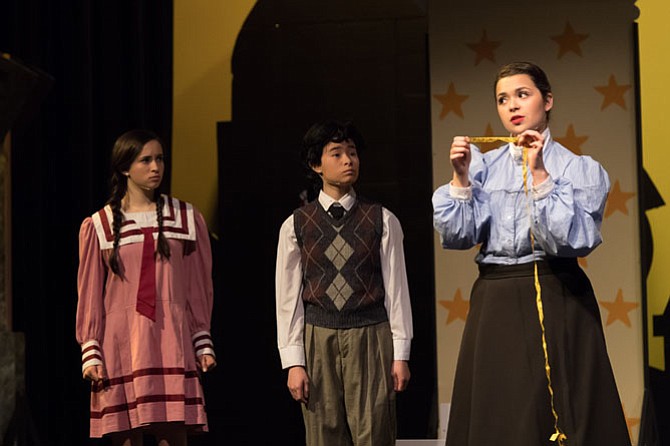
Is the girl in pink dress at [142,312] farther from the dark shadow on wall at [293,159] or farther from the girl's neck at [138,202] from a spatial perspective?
the dark shadow on wall at [293,159]

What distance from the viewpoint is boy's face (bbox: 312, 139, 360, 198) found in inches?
140

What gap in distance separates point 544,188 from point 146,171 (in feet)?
5.04

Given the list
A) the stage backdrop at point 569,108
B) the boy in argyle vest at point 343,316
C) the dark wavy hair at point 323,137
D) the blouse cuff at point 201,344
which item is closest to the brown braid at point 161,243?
the blouse cuff at point 201,344

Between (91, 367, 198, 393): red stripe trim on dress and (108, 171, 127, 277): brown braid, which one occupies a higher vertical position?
(108, 171, 127, 277): brown braid

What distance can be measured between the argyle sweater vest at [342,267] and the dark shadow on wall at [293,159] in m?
1.23

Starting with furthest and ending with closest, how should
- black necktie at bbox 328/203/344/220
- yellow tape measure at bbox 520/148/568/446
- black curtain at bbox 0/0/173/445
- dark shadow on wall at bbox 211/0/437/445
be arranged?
dark shadow on wall at bbox 211/0/437/445 → black curtain at bbox 0/0/173/445 → black necktie at bbox 328/203/344/220 → yellow tape measure at bbox 520/148/568/446

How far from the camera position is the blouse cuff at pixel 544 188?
2.60m

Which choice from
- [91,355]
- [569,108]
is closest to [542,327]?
[91,355]

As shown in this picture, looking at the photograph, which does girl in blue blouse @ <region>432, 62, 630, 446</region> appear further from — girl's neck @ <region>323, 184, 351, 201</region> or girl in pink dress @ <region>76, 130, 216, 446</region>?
girl in pink dress @ <region>76, 130, 216, 446</region>

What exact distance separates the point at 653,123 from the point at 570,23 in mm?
555

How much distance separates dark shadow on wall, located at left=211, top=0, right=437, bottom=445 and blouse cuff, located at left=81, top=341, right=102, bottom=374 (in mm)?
1370

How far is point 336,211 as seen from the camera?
3529 millimetres

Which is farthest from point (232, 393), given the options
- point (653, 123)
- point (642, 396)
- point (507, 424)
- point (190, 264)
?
point (507, 424)

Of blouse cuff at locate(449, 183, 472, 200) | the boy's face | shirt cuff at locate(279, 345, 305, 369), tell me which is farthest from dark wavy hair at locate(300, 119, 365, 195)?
blouse cuff at locate(449, 183, 472, 200)
